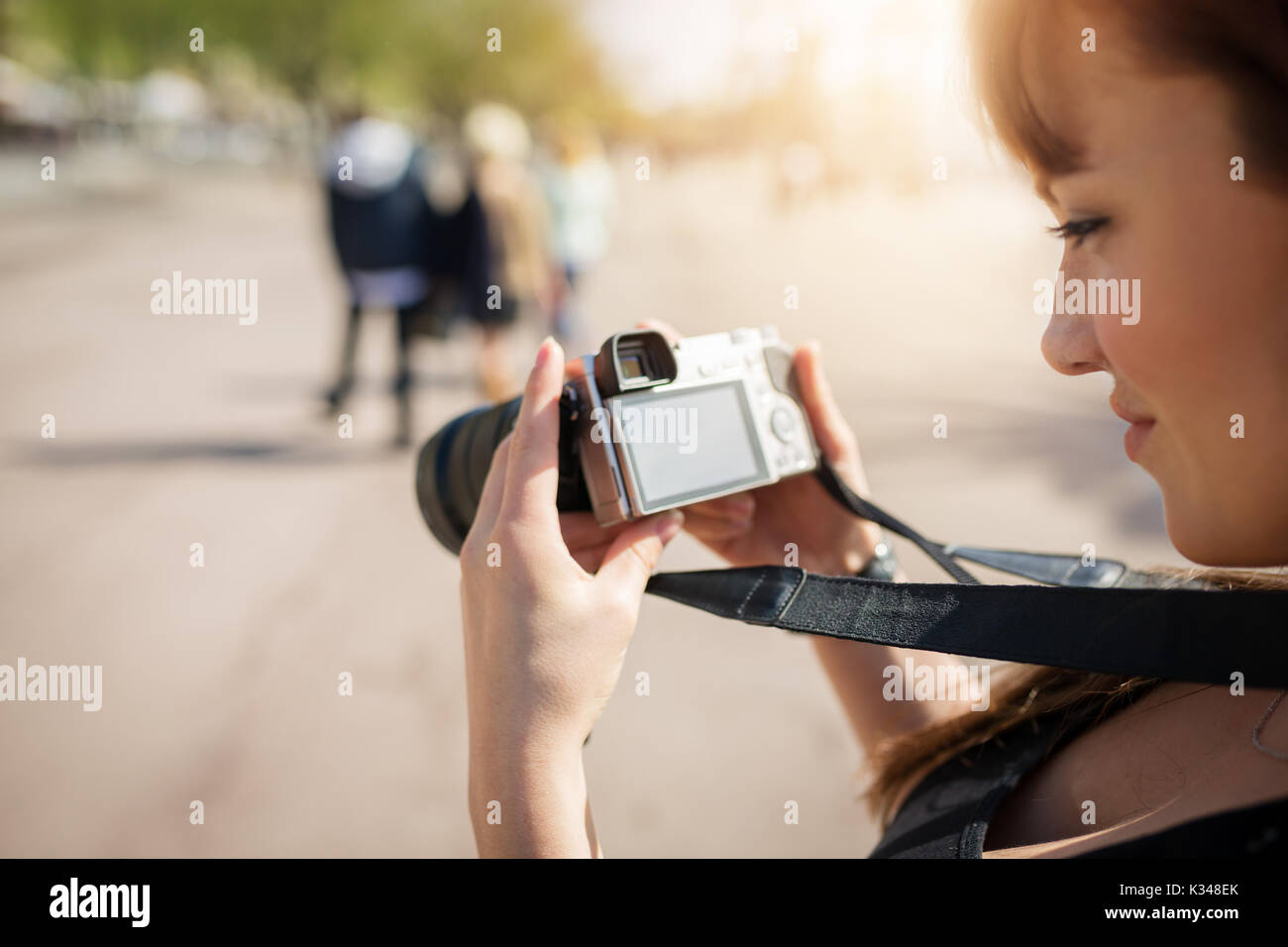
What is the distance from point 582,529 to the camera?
123 centimetres

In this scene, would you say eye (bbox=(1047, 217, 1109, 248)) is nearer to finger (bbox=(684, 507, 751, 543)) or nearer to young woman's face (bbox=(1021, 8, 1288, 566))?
young woman's face (bbox=(1021, 8, 1288, 566))

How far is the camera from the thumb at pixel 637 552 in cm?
102

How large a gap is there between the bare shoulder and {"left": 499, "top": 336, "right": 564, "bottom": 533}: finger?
58 centimetres

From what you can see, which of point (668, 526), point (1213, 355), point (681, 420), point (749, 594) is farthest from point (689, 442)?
point (1213, 355)

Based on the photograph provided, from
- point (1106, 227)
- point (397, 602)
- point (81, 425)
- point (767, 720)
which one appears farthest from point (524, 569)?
point (81, 425)

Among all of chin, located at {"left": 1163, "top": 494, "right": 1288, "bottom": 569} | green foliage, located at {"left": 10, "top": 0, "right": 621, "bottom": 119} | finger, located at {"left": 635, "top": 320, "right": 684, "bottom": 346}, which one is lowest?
chin, located at {"left": 1163, "top": 494, "right": 1288, "bottom": 569}

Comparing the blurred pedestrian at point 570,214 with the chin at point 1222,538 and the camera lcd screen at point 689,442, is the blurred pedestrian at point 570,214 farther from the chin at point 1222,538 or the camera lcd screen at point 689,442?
the chin at point 1222,538

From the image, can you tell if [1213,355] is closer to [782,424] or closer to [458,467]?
[782,424]

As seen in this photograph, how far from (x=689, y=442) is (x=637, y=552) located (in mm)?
254

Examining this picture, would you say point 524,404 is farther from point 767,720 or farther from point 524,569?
point 767,720

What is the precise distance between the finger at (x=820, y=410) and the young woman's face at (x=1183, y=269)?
0.56 metres

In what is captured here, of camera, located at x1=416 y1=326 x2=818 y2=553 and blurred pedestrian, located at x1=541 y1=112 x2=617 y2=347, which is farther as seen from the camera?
blurred pedestrian, located at x1=541 y1=112 x2=617 y2=347

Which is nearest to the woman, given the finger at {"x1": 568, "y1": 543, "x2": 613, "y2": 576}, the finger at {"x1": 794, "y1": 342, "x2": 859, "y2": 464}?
the finger at {"x1": 568, "y1": 543, "x2": 613, "y2": 576}

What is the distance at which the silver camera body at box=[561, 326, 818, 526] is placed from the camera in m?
1.17
